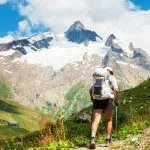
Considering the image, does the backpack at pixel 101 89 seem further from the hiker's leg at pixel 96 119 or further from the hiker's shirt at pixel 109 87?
the hiker's leg at pixel 96 119

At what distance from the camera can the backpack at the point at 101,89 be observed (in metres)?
18.5

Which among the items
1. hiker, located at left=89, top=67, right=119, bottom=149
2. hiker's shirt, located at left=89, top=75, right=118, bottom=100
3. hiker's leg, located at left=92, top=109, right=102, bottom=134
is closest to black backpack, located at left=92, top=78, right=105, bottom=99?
hiker, located at left=89, top=67, right=119, bottom=149

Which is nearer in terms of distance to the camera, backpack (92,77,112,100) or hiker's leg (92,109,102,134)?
hiker's leg (92,109,102,134)

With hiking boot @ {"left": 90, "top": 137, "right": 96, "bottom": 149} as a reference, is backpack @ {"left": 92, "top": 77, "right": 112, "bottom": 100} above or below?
above

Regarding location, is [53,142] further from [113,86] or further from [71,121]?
[71,121]

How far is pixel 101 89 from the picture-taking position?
60.7 ft

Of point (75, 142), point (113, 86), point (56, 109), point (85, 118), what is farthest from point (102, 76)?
point (85, 118)

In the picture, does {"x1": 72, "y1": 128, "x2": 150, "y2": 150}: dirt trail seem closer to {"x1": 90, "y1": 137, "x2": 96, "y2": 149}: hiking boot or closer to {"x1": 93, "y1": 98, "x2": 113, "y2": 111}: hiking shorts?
{"x1": 90, "y1": 137, "x2": 96, "y2": 149}: hiking boot

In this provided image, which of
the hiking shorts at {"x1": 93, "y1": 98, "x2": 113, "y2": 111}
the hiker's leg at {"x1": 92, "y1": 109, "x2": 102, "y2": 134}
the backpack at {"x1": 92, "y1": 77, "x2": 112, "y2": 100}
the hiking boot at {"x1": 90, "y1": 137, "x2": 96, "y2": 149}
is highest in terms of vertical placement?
the backpack at {"x1": 92, "y1": 77, "x2": 112, "y2": 100}

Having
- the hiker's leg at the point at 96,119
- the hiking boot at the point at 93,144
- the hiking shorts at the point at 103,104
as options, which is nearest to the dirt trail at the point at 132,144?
the hiking boot at the point at 93,144

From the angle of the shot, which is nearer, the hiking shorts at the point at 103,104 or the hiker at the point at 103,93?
the hiker at the point at 103,93

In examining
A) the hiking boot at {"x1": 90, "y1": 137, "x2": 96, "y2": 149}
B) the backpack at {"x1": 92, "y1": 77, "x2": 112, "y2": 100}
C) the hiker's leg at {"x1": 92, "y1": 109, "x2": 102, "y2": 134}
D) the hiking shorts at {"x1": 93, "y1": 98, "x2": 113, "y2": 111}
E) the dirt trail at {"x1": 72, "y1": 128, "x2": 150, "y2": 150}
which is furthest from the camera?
the hiking shorts at {"x1": 93, "y1": 98, "x2": 113, "y2": 111}

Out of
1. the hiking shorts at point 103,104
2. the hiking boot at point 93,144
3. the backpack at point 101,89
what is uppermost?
the backpack at point 101,89

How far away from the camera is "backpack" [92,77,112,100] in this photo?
1847 centimetres
